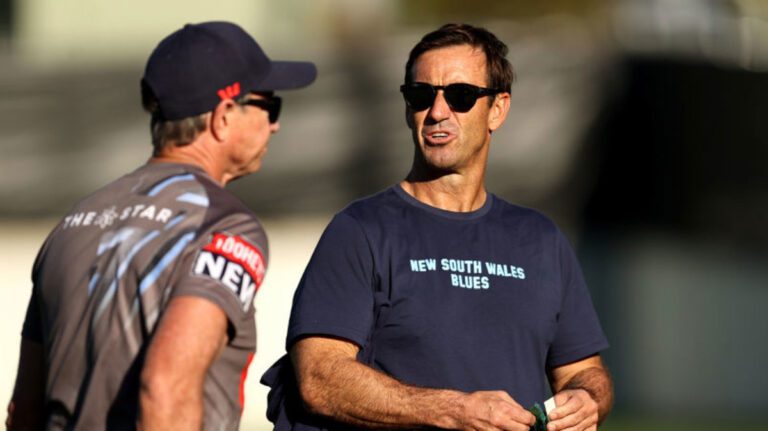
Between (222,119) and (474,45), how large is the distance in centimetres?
103

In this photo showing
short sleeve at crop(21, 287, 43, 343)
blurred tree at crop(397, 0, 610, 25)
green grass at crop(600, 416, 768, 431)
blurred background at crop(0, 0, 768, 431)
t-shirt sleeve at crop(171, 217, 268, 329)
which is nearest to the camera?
t-shirt sleeve at crop(171, 217, 268, 329)

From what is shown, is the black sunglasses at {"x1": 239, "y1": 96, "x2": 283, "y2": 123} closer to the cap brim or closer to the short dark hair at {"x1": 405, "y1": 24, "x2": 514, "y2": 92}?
the cap brim

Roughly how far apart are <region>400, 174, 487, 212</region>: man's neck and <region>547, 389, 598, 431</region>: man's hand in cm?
65

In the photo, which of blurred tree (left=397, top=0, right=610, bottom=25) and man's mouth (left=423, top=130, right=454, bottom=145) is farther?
blurred tree (left=397, top=0, right=610, bottom=25)

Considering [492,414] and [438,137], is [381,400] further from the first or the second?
[438,137]

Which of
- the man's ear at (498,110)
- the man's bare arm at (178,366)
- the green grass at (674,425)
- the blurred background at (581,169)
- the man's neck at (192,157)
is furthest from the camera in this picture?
the blurred background at (581,169)

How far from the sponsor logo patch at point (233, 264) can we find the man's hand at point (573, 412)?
3.38 feet

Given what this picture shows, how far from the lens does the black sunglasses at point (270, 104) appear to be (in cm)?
394

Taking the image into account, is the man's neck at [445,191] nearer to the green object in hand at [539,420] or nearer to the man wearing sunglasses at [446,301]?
the man wearing sunglasses at [446,301]

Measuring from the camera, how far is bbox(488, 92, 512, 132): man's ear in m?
4.60

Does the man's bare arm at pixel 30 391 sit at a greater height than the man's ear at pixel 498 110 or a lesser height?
lesser

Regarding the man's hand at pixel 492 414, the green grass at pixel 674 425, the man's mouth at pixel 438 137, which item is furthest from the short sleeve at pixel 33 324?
the green grass at pixel 674 425

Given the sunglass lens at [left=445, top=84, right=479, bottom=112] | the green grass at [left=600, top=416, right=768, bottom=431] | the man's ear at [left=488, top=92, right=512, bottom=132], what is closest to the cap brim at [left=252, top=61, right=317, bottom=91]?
the sunglass lens at [left=445, top=84, right=479, bottom=112]

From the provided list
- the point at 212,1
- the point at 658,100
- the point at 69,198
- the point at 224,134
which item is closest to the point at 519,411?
the point at 224,134
